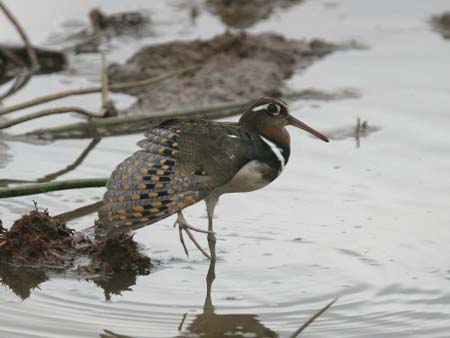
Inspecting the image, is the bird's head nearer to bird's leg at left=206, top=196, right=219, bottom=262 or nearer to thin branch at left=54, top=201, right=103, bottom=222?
bird's leg at left=206, top=196, right=219, bottom=262

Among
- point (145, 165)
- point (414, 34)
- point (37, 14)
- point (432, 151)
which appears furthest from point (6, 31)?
point (145, 165)

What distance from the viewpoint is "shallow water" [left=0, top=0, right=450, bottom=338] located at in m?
7.07

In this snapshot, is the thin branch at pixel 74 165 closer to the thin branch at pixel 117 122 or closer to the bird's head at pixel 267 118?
the thin branch at pixel 117 122

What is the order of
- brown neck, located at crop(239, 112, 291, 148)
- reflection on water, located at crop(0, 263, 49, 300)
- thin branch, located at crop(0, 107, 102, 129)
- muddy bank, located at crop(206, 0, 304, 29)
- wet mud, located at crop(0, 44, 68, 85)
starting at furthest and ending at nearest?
1. muddy bank, located at crop(206, 0, 304, 29)
2. wet mud, located at crop(0, 44, 68, 85)
3. thin branch, located at crop(0, 107, 102, 129)
4. brown neck, located at crop(239, 112, 291, 148)
5. reflection on water, located at crop(0, 263, 49, 300)

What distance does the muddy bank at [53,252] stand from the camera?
7.75 meters

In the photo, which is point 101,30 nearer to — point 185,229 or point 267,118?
point 267,118

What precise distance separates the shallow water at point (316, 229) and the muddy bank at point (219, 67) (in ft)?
0.81

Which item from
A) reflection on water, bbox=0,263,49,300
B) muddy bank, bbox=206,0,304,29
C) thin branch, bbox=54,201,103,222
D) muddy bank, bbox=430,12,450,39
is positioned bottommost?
muddy bank, bbox=430,12,450,39

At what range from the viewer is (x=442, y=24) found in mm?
13703

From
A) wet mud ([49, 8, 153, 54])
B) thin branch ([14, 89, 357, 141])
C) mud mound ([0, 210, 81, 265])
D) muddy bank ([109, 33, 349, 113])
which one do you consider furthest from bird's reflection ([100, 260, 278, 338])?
wet mud ([49, 8, 153, 54])

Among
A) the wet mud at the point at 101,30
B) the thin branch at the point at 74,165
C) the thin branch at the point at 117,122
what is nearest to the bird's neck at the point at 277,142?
the thin branch at the point at 117,122

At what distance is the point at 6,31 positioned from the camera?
13539 mm

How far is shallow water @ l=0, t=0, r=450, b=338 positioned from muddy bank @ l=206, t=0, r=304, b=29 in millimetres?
1651

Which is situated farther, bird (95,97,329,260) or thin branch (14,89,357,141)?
thin branch (14,89,357,141)
